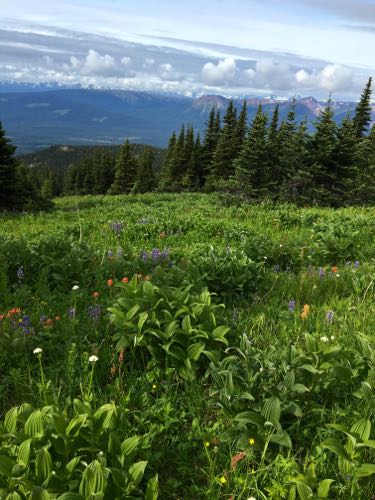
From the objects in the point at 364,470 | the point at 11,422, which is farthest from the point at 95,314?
the point at 364,470

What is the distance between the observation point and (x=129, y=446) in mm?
2594

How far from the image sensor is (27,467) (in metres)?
2.43

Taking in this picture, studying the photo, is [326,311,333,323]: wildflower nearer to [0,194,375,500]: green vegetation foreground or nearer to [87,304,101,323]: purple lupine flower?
[0,194,375,500]: green vegetation foreground

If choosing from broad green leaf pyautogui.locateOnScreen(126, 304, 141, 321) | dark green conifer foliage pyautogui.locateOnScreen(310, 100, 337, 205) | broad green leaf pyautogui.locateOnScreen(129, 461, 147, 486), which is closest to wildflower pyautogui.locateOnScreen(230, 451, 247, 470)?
broad green leaf pyautogui.locateOnScreen(129, 461, 147, 486)

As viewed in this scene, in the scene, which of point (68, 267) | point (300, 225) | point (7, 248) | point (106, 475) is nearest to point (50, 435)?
point (106, 475)

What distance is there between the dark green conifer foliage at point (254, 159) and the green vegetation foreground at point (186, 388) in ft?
113

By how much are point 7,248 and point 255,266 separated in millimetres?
3956

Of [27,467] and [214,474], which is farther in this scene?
[214,474]

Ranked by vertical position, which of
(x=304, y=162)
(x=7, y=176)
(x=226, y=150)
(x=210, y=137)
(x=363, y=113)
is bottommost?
(x=7, y=176)

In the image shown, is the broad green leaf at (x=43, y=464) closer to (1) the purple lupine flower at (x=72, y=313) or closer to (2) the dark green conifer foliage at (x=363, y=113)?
(1) the purple lupine flower at (x=72, y=313)

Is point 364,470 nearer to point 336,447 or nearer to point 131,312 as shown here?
point 336,447

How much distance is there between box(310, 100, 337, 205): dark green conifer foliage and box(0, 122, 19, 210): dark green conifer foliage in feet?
89.0

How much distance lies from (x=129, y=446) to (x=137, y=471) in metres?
0.20

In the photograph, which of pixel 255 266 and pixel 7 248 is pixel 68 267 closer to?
pixel 7 248
